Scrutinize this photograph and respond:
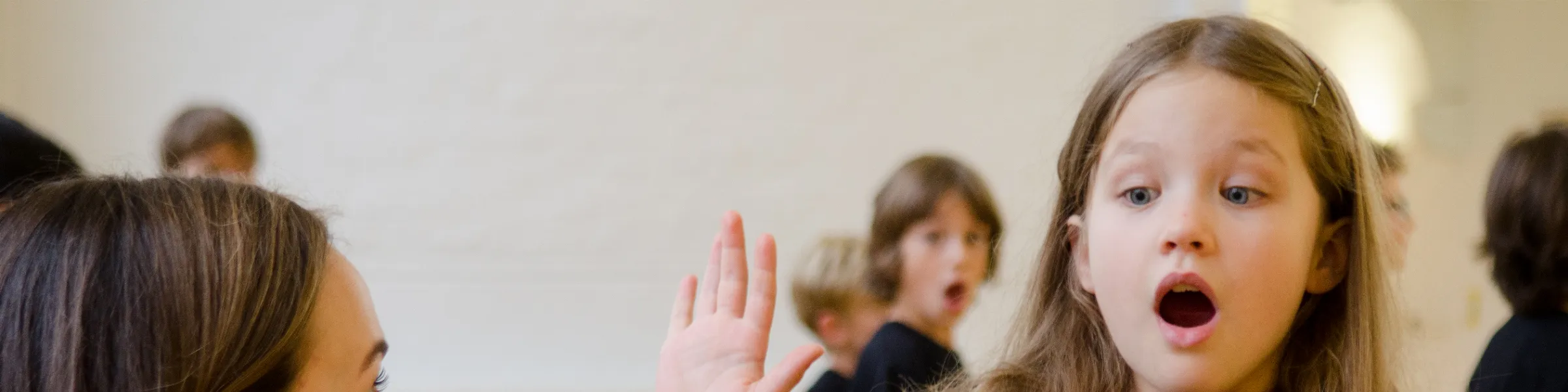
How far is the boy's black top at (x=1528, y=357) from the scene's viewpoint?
185 cm

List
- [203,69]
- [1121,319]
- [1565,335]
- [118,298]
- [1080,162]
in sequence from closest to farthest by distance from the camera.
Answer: [118,298]
[1121,319]
[1080,162]
[1565,335]
[203,69]

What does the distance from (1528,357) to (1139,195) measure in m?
1.20

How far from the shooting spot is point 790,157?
3906mm

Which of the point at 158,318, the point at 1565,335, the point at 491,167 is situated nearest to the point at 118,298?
the point at 158,318

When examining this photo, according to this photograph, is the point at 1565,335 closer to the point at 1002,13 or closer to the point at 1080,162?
the point at 1080,162

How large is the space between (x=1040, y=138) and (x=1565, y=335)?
2114 mm

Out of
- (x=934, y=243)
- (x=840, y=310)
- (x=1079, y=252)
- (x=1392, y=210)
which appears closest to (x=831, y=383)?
(x=840, y=310)

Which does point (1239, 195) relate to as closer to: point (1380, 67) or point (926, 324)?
point (926, 324)

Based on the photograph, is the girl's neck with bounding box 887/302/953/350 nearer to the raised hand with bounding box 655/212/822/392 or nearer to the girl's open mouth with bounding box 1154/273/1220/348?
the raised hand with bounding box 655/212/822/392

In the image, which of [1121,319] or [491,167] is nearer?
[1121,319]

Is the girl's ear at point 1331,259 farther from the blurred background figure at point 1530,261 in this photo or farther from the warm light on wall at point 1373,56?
the warm light on wall at point 1373,56

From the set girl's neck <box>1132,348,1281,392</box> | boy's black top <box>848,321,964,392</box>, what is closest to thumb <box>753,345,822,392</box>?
girl's neck <box>1132,348,1281,392</box>

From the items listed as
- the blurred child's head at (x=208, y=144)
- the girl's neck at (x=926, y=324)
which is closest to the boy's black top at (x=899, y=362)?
the girl's neck at (x=926, y=324)

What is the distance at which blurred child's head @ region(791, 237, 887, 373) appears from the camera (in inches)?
110
